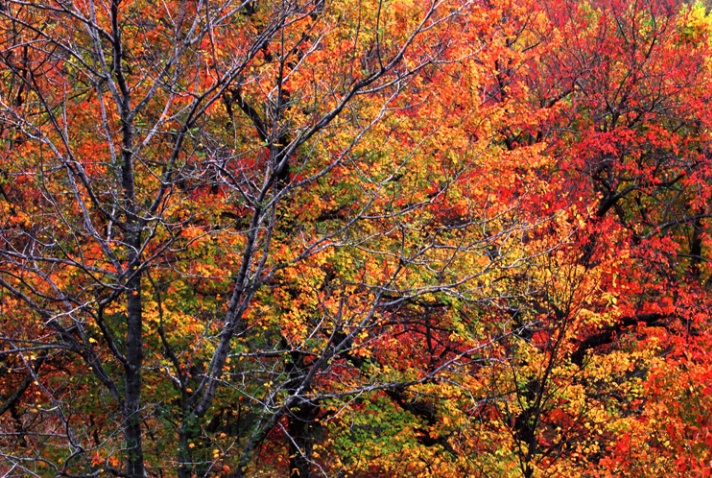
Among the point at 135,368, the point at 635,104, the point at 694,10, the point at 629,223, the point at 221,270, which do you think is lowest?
the point at 135,368

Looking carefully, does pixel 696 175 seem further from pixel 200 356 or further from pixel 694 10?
pixel 200 356

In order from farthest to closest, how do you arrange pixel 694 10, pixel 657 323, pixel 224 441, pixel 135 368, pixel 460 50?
pixel 694 10, pixel 657 323, pixel 460 50, pixel 224 441, pixel 135 368

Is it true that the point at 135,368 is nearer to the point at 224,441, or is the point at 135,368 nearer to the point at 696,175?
the point at 224,441

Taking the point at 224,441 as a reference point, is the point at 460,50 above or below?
above

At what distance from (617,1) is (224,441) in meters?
17.9

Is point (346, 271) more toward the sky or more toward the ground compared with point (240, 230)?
more toward the sky

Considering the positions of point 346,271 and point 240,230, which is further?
point 346,271

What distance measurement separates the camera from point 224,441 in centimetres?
1152

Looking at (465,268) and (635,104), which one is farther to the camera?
(635,104)

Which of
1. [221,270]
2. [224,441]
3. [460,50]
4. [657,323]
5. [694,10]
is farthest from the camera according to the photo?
[694,10]

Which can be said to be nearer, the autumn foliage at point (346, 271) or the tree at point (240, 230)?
the autumn foliage at point (346, 271)

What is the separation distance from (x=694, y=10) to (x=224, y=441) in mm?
18352

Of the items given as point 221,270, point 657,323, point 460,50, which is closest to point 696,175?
point 657,323

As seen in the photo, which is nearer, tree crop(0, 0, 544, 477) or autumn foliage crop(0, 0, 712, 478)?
autumn foliage crop(0, 0, 712, 478)
